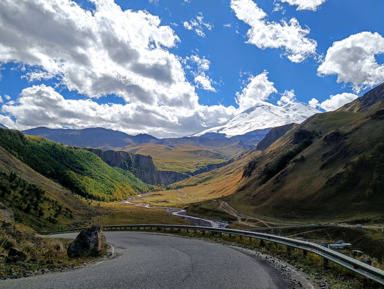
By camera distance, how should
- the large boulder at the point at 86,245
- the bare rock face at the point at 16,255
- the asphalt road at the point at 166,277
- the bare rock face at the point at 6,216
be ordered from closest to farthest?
the asphalt road at the point at 166,277, the bare rock face at the point at 16,255, the large boulder at the point at 86,245, the bare rock face at the point at 6,216

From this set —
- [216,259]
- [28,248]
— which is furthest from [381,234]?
[28,248]

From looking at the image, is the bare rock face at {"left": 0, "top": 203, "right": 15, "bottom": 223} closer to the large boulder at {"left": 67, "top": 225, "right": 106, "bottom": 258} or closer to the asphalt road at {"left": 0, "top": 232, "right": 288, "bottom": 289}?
the large boulder at {"left": 67, "top": 225, "right": 106, "bottom": 258}

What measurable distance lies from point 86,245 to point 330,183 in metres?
96.7

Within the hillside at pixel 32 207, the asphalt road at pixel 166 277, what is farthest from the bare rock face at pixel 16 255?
the hillside at pixel 32 207

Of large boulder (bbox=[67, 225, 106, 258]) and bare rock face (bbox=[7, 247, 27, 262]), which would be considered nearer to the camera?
bare rock face (bbox=[7, 247, 27, 262])

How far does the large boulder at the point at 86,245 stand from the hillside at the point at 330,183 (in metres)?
73.6

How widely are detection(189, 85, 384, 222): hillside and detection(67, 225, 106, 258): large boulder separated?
73.6m

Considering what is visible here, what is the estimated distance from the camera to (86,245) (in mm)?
15703

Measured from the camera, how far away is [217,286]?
891cm

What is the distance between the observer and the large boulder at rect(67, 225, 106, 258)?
1533 centimetres

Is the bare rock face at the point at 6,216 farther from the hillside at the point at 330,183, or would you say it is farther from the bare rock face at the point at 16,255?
the hillside at the point at 330,183

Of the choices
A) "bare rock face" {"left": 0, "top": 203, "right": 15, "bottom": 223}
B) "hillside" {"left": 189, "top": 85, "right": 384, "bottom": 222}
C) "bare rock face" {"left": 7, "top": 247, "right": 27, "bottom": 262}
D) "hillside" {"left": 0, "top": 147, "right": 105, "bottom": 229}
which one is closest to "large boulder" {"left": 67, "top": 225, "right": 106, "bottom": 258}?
"bare rock face" {"left": 7, "top": 247, "right": 27, "bottom": 262}

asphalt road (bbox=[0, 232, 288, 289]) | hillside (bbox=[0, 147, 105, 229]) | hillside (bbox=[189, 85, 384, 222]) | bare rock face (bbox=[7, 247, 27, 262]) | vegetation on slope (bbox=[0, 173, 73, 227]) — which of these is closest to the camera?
asphalt road (bbox=[0, 232, 288, 289])

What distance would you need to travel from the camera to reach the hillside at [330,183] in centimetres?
7938
